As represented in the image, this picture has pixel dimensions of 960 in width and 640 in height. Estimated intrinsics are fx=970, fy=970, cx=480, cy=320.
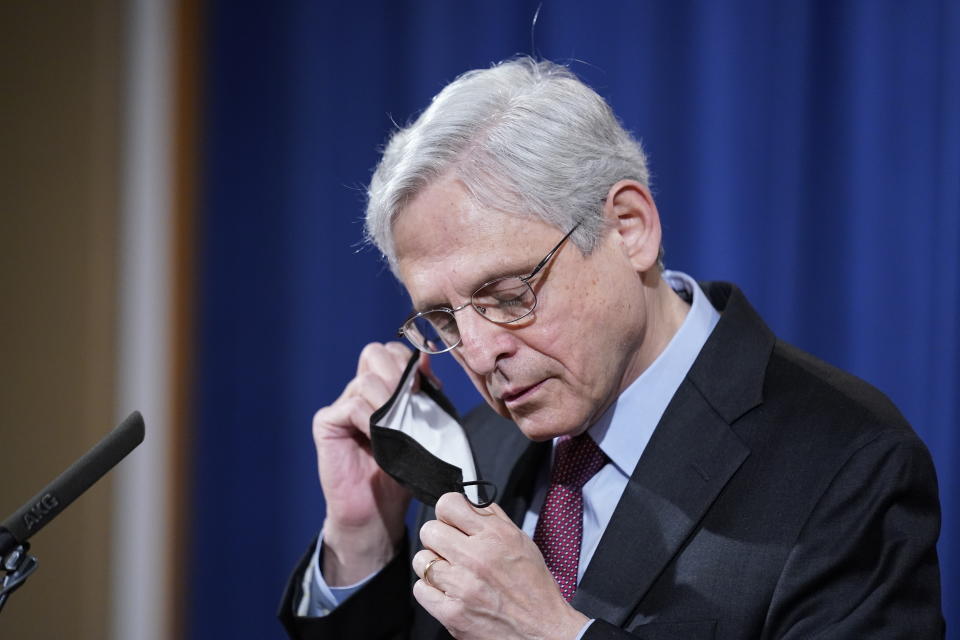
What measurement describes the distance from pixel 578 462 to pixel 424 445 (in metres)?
0.24

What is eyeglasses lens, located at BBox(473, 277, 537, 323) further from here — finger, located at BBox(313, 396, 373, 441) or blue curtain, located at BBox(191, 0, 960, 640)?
blue curtain, located at BBox(191, 0, 960, 640)

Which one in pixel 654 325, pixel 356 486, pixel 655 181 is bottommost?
pixel 356 486

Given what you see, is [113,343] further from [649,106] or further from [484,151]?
[484,151]

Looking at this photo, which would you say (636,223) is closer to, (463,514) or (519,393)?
(519,393)

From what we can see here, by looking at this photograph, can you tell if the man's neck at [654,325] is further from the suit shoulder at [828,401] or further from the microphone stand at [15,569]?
the microphone stand at [15,569]

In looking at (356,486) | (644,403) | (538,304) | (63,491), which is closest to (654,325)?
(644,403)

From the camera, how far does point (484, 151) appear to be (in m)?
1.31

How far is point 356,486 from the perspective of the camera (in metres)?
1.64

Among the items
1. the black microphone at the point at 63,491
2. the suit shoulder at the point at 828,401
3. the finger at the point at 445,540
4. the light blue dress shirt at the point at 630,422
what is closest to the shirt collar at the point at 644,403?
the light blue dress shirt at the point at 630,422

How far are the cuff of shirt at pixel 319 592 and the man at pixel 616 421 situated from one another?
16cm

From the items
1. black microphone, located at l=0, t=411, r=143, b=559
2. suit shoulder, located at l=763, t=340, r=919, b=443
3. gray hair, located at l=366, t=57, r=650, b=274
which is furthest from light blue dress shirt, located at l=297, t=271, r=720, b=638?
black microphone, located at l=0, t=411, r=143, b=559

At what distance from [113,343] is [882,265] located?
78.4 inches

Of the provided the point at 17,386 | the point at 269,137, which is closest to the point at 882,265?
the point at 269,137

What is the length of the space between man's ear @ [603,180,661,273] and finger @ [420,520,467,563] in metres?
0.47
